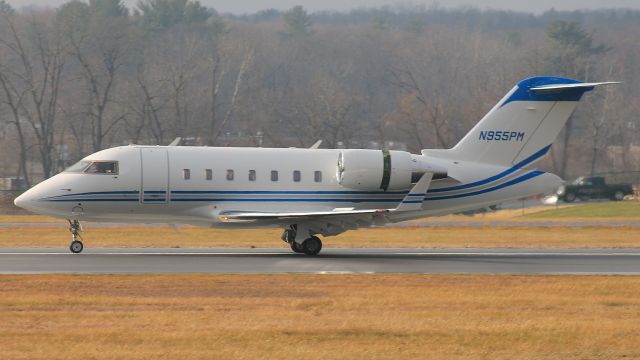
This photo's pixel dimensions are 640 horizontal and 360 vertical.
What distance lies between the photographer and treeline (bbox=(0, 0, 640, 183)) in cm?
9381

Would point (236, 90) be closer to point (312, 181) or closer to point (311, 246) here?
point (312, 181)

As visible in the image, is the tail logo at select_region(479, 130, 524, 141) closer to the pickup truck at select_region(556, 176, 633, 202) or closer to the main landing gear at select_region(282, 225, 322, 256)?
the main landing gear at select_region(282, 225, 322, 256)

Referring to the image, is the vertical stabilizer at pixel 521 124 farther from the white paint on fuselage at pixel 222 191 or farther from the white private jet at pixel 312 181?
the white paint on fuselage at pixel 222 191

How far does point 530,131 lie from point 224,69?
287 feet

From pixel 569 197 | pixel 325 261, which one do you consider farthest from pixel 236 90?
pixel 325 261

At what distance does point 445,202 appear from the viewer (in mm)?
37062

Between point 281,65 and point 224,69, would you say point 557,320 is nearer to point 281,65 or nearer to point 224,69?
point 224,69

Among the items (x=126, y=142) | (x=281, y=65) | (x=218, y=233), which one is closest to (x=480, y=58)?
(x=281, y=65)

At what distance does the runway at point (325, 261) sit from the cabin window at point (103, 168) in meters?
2.46

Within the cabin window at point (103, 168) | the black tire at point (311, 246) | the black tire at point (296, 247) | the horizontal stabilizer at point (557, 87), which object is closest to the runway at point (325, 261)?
the black tire at point (296, 247)

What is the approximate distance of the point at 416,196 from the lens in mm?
34938

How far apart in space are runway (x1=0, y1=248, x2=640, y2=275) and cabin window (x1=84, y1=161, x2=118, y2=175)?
8.08ft

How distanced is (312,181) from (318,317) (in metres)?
14.3

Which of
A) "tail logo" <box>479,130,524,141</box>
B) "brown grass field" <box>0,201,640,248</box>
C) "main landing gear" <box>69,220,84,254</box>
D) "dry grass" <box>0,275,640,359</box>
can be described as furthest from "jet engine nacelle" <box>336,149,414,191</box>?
"main landing gear" <box>69,220,84,254</box>
